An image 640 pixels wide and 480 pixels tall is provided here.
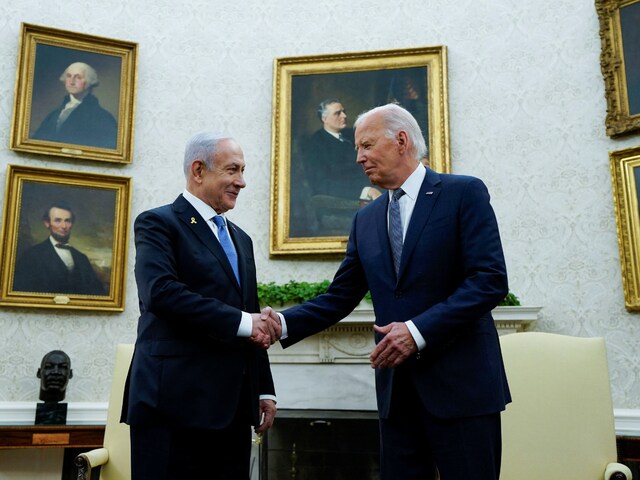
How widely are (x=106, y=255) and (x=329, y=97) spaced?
2.39 m

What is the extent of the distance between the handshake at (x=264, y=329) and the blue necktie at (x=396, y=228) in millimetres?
542

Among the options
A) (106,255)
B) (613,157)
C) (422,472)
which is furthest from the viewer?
(106,255)

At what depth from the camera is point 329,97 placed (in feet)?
18.5

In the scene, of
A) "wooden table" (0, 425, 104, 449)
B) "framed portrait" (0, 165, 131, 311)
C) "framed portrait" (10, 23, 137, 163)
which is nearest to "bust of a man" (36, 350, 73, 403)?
"wooden table" (0, 425, 104, 449)

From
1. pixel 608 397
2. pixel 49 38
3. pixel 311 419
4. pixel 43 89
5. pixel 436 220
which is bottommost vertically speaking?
pixel 311 419

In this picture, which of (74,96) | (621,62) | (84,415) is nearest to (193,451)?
(84,415)

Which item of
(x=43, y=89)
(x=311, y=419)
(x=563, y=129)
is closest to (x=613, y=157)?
(x=563, y=129)

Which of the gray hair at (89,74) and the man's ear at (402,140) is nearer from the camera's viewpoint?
the man's ear at (402,140)

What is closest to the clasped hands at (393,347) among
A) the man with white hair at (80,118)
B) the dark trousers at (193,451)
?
the dark trousers at (193,451)

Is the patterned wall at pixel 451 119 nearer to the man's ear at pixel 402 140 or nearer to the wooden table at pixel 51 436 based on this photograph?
the wooden table at pixel 51 436

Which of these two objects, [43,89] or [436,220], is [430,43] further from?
[436,220]

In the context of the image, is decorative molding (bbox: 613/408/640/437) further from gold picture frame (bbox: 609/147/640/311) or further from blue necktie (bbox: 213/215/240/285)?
blue necktie (bbox: 213/215/240/285)

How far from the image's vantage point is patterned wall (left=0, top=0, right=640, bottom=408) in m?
4.92

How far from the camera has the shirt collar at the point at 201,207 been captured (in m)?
2.52
